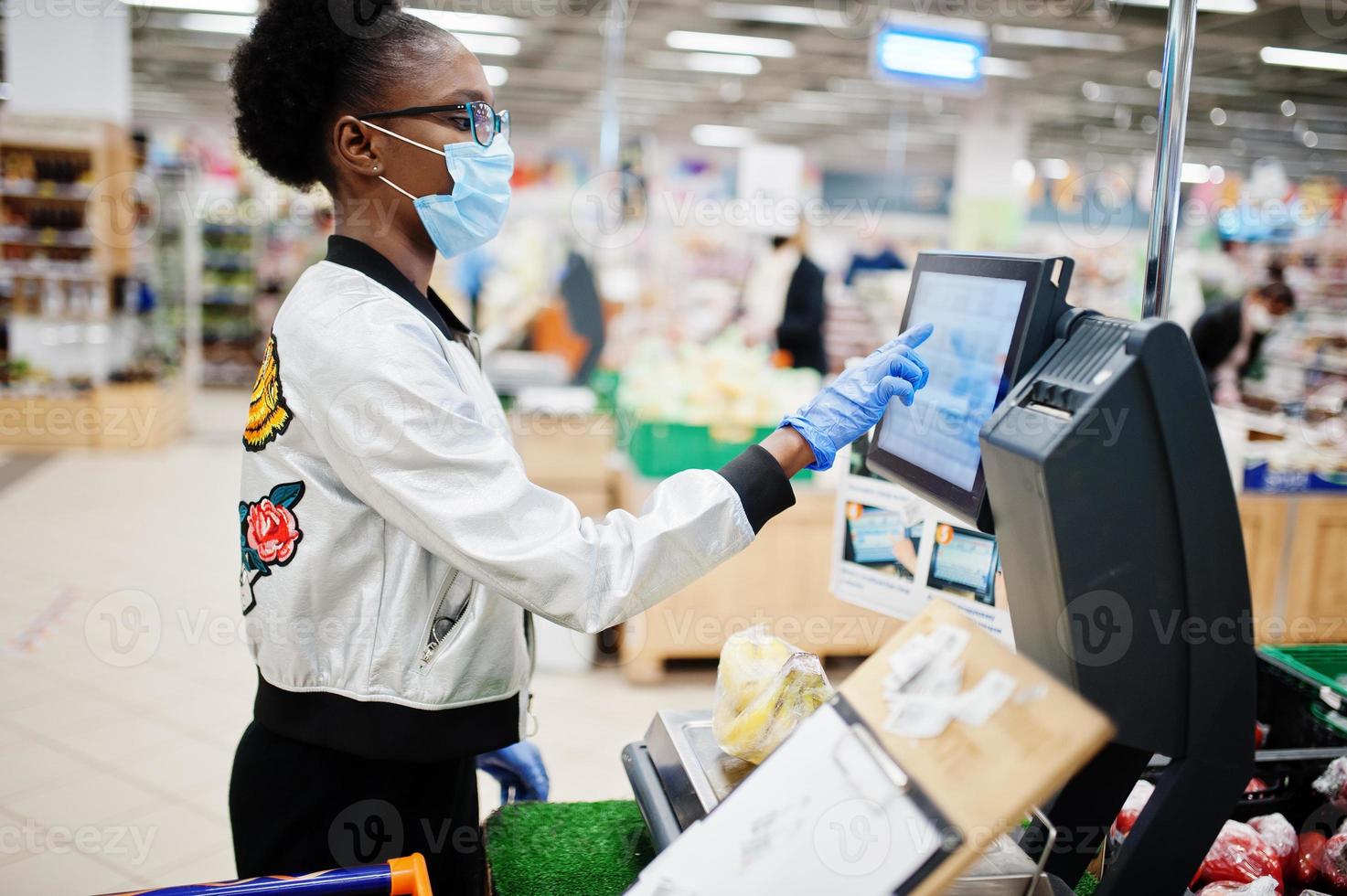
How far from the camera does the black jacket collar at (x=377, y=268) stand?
1.40m

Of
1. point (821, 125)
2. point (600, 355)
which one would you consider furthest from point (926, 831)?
point (821, 125)

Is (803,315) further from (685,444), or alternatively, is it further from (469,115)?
(469,115)

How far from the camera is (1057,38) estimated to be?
11672 millimetres

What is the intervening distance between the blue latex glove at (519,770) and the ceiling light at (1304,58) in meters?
12.7

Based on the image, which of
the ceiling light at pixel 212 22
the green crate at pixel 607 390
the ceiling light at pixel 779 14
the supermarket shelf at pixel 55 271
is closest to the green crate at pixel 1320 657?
the green crate at pixel 607 390

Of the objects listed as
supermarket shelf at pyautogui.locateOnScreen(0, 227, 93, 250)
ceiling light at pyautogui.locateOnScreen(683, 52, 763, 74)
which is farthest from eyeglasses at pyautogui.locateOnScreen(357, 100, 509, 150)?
ceiling light at pyautogui.locateOnScreen(683, 52, 763, 74)

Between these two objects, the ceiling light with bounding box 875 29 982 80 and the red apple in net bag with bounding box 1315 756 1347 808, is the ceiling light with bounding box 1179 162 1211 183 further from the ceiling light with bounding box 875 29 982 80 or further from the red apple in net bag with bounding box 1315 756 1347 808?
the red apple in net bag with bounding box 1315 756 1347 808

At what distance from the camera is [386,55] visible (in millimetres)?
1429

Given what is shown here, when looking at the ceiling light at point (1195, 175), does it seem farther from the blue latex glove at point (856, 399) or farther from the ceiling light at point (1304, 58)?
the blue latex glove at point (856, 399)

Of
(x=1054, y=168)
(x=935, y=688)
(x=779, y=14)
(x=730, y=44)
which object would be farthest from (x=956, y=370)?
(x=1054, y=168)

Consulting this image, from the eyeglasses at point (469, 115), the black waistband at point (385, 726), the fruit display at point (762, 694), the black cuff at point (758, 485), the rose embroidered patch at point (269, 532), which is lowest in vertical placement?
the black waistband at point (385, 726)

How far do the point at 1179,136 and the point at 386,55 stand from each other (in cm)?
103

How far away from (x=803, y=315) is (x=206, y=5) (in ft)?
29.2

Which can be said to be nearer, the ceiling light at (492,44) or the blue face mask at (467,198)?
the blue face mask at (467,198)
